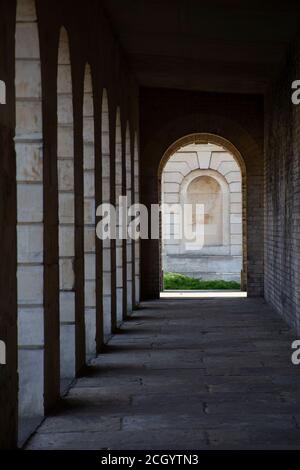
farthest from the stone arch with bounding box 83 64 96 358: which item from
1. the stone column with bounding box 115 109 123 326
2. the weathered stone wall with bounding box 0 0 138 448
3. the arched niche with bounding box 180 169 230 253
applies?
the arched niche with bounding box 180 169 230 253

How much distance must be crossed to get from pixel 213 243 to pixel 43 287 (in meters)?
19.5

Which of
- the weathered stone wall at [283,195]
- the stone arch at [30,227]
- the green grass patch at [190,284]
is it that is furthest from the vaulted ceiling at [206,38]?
the green grass patch at [190,284]

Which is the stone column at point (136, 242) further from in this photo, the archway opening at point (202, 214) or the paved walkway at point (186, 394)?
the archway opening at point (202, 214)

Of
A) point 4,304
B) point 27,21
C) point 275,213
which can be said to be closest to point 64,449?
point 4,304

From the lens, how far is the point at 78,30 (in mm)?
7578

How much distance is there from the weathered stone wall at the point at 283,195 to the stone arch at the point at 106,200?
2.44m

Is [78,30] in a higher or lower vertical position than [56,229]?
higher

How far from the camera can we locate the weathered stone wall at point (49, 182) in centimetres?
459

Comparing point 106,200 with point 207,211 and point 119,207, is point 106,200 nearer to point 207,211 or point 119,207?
point 119,207

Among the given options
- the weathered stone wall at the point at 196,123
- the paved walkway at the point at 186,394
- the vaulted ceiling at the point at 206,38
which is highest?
the vaulted ceiling at the point at 206,38

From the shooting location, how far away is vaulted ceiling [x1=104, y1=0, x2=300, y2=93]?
366 inches

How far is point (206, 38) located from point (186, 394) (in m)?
5.76

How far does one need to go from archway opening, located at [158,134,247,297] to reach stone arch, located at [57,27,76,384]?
15.4 metres

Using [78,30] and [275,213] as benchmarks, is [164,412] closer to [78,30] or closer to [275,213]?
[78,30]
